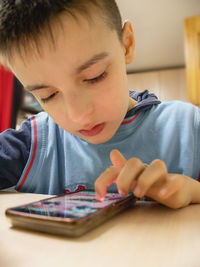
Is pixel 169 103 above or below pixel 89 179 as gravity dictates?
above

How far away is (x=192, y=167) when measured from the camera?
68cm

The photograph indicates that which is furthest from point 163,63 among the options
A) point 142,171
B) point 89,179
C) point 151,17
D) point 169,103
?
point 142,171

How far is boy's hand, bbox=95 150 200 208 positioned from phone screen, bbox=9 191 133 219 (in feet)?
0.08

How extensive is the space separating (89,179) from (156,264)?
53 cm

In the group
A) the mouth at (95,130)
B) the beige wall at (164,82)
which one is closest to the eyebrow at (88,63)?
the mouth at (95,130)

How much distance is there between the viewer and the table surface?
0.73ft

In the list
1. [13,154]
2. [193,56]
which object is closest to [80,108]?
[13,154]

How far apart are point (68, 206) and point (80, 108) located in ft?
0.69

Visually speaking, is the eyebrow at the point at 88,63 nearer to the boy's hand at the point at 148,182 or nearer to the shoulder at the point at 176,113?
the boy's hand at the point at 148,182

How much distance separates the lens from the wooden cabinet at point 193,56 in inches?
88.1

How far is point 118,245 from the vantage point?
10.1 inches

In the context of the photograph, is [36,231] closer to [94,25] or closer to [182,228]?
[182,228]

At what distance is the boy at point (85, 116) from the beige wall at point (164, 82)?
2.65 m

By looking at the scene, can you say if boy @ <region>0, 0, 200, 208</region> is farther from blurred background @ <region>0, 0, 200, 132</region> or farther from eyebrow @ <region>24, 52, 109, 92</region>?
blurred background @ <region>0, 0, 200, 132</region>
